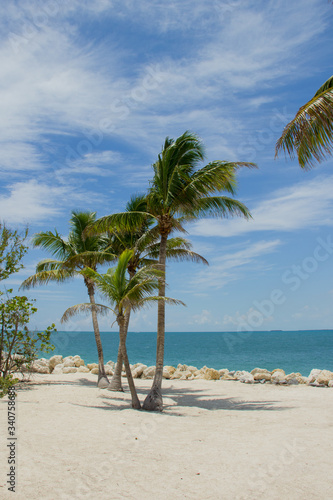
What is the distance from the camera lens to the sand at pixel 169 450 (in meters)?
5.54

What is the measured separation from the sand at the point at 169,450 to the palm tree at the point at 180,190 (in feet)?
9.11

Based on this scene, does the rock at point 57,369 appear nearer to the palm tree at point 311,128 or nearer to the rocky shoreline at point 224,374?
the rocky shoreline at point 224,374

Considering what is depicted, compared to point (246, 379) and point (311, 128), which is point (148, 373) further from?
point (311, 128)

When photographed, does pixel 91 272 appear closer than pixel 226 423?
No

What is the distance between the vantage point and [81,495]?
5.20 metres

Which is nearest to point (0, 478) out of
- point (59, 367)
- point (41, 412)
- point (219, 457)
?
point (219, 457)

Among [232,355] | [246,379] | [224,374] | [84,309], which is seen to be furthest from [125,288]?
[232,355]

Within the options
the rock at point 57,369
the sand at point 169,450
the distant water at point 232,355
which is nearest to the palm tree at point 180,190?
the sand at point 169,450

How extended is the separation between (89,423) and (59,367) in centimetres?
1619

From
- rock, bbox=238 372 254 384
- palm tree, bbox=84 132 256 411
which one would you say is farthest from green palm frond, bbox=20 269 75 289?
rock, bbox=238 372 254 384

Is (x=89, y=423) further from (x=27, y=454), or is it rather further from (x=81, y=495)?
(x=81, y=495)

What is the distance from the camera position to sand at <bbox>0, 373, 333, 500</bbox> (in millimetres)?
5535

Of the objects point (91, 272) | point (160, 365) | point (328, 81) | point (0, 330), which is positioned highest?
point (328, 81)

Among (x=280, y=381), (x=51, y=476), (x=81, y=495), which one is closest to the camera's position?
(x=81, y=495)
